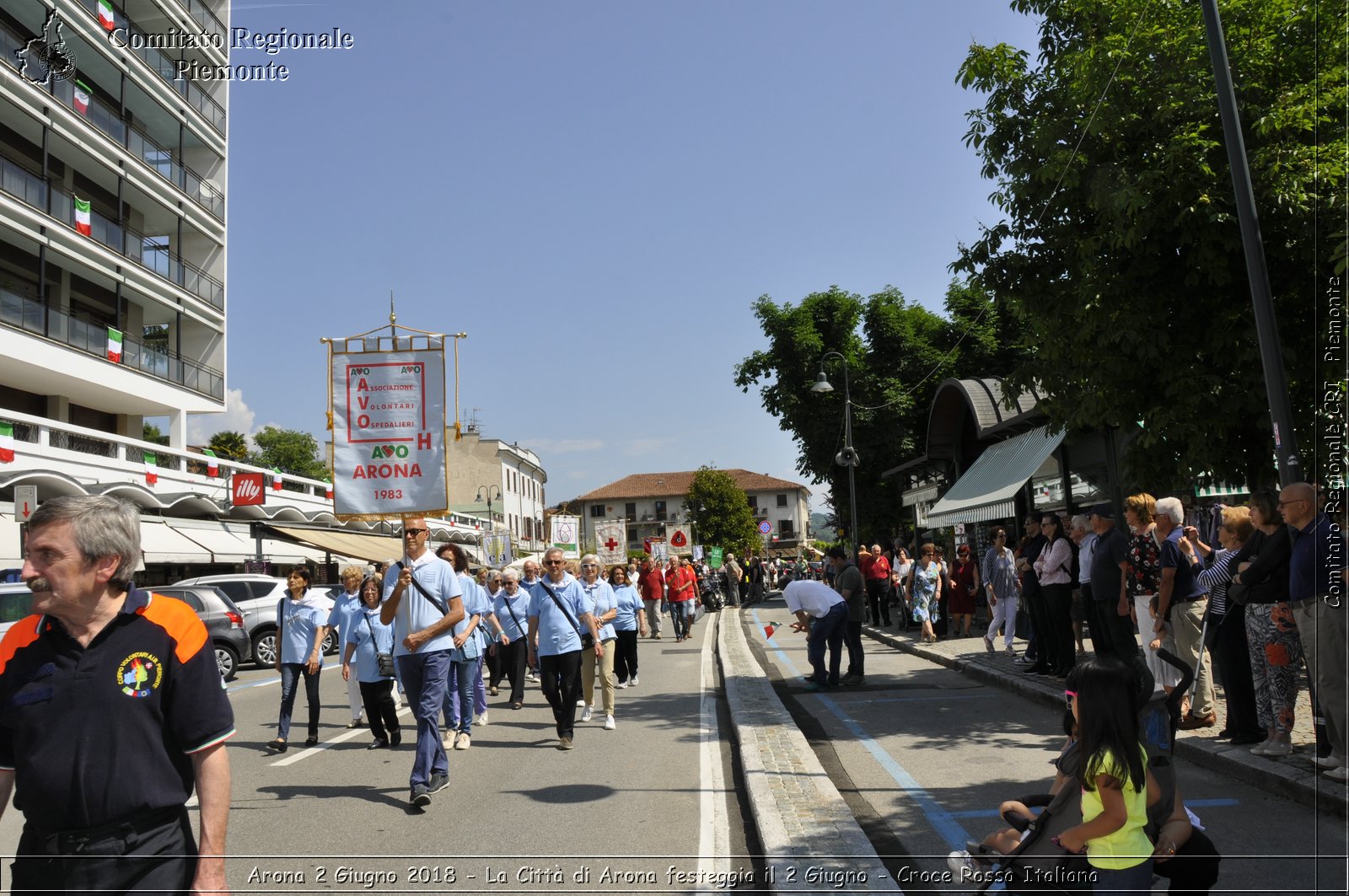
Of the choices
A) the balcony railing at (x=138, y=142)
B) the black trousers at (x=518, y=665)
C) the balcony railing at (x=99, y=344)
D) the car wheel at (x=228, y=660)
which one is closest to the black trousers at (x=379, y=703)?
the black trousers at (x=518, y=665)

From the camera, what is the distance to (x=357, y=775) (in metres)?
8.33

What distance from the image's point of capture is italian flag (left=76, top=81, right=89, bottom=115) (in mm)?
27781

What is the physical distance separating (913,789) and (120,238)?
3086cm

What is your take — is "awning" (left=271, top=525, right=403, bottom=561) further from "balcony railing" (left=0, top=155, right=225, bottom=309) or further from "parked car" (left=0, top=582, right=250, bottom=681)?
"balcony railing" (left=0, top=155, right=225, bottom=309)

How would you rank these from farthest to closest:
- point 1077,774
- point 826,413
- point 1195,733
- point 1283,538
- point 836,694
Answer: point 826,413, point 836,694, point 1195,733, point 1283,538, point 1077,774

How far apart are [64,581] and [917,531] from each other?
31.8 m

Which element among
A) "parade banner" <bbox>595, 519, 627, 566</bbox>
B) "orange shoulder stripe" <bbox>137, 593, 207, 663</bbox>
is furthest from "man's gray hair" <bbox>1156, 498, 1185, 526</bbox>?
"parade banner" <bbox>595, 519, 627, 566</bbox>

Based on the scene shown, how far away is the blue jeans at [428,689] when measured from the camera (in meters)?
7.23

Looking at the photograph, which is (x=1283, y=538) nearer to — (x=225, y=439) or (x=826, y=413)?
(x=826, y=413)

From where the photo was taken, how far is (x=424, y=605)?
7.53m

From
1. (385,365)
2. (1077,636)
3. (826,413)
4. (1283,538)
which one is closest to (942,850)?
(1283,538)

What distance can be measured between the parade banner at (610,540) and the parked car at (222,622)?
14497 millimetres

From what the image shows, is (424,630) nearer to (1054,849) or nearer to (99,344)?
(1054,849)

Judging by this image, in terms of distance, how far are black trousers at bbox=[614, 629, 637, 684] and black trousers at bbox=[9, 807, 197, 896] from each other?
12.3m
